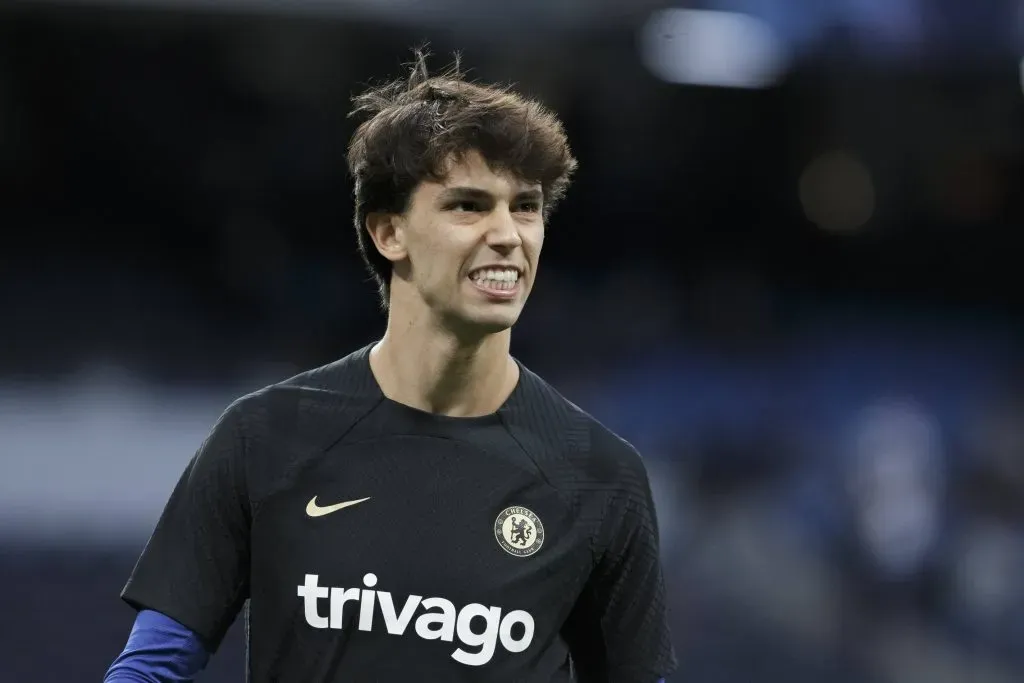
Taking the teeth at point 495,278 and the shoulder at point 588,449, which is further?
the shoulder at point 588,449

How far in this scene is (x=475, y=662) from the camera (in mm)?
2289

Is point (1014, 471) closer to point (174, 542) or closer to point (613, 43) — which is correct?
point (613, 43)

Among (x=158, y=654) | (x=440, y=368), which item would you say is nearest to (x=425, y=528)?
(x=440, y=368)

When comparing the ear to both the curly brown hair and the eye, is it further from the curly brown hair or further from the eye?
the eye

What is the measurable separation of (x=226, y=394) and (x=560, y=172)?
5407 millimetres

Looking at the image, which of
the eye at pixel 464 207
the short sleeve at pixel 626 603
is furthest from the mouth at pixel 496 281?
the short sleeve at pixel 626 603

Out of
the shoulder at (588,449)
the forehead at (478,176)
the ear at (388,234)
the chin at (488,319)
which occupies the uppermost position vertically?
the forehead at (478,176)

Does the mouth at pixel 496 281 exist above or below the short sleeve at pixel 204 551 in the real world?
above

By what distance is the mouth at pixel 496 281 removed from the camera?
91.0 inches

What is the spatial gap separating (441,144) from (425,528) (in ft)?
2.35

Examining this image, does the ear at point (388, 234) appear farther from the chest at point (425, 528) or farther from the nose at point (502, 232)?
the chest at point (425, 528)

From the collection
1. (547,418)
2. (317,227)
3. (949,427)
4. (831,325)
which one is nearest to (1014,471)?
(949,427)

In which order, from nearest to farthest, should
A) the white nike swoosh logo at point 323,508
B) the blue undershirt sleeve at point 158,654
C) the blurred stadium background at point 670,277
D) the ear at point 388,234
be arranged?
the blue undershirt sleeve at point 158,654, the white nike swoosh logo at point 323,508, the ear at point 388,234, the blurred stadium background at point 670,277

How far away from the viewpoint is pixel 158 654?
7.39 feet
